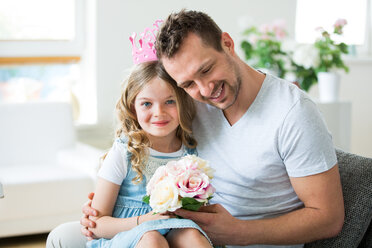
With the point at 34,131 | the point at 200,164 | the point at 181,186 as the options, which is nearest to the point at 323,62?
the point at 34,131

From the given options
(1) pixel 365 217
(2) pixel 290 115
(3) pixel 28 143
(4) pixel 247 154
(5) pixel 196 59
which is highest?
(5) pixel 196 59

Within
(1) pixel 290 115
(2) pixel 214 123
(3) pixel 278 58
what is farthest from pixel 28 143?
(1) pixel 290 115

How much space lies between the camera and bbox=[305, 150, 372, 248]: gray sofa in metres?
1.79

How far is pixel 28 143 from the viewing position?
159 inches

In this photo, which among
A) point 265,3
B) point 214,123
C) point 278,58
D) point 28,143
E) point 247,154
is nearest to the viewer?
point 247,154

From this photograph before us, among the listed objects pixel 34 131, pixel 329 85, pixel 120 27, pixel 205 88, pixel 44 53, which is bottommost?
pixel 34 131

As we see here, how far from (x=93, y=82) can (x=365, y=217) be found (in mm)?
3302

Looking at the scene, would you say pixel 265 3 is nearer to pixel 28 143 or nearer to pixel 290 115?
pixel 28 143

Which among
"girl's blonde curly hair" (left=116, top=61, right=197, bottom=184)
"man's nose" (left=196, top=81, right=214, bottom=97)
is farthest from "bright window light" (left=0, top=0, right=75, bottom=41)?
"man's nose" (left=196, top=81, right=214, bottom=97)

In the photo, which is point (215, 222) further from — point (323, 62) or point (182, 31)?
point (323, 62)

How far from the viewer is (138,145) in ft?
6.45

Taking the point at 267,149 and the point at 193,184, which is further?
the point at 267,149

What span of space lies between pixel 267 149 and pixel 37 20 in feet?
11.1

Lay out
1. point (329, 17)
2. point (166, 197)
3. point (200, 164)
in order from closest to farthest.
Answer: point (166, 197) < point (200, 164) < point (329, 17)
